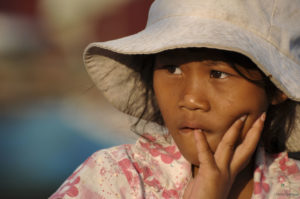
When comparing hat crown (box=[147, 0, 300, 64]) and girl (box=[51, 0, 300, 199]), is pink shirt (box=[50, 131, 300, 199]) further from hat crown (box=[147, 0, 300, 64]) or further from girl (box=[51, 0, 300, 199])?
hat crown (box=[147, 0, 300, 64])

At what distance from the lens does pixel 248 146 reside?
1392mm

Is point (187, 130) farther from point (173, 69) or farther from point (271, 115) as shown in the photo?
point (271, 115)

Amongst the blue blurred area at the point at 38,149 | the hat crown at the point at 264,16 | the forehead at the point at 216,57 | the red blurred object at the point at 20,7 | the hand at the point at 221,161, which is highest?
the red blurred object at the point at 20,7

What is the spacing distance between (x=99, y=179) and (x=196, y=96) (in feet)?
1.40

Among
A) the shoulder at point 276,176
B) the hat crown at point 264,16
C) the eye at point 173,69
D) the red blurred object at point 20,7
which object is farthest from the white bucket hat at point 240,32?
the red blurred object at point 20,7

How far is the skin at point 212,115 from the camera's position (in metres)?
1.31

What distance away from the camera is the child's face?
1309mm

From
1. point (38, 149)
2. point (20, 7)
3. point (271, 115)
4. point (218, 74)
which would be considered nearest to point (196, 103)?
point (218, 74)

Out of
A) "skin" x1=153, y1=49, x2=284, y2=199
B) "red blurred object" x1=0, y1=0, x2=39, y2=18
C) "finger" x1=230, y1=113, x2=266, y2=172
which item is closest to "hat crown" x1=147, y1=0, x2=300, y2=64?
"skin" x1=153, y1=49, x2=284, y2=199

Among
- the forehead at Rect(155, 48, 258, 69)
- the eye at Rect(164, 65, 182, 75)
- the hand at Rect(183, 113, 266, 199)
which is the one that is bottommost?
the hand at Rect(183, 113, 266, 199)

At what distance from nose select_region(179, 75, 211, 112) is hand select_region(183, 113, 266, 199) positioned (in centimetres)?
8

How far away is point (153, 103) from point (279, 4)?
692mm

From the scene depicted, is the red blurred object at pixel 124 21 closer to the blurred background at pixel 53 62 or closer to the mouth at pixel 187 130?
the blurred background at pixel 53 62

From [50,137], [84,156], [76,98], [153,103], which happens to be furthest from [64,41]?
[153,103]
